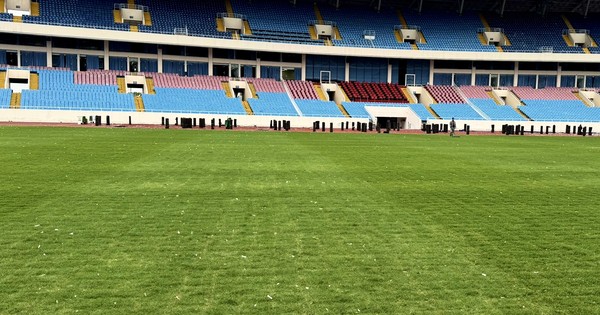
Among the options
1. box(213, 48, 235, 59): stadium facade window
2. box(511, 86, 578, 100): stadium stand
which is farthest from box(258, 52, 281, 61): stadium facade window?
box(511, 86, 578, 100): stadium stand

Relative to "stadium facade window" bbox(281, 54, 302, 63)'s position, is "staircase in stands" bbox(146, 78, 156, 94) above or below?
below

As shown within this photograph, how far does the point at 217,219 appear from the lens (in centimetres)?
848

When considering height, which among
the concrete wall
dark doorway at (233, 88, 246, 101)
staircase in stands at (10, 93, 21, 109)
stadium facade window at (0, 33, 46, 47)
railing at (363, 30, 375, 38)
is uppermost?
railing at (363, 30, 375, 38)

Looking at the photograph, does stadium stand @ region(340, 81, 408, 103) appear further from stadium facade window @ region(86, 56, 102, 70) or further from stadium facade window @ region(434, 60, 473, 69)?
stadium facade window @ region(86, 56, 102, 70)

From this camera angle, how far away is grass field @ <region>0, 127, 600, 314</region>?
5.11 m

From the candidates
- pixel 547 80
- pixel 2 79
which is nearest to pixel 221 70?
pixel 2 79

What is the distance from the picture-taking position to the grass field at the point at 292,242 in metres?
5.11

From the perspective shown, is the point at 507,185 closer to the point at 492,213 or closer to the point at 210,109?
Result: the point at 492,213

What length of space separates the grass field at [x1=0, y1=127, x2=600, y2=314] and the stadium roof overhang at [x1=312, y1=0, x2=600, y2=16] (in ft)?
198

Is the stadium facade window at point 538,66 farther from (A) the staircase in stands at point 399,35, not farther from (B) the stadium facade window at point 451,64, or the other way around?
(A) the staircase in stands at point 399,35

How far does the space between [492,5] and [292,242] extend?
242ft

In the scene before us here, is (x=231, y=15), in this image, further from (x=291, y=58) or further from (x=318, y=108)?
(x=318, y=108)

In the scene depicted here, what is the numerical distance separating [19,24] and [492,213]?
5312cm

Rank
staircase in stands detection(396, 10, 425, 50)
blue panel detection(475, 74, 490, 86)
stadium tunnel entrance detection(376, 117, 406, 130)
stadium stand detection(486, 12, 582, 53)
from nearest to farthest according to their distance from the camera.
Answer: stadium tunnel entrance detection(376, 117, 406, 130), staircase in stands detection(396, 10, 425, 50), stadium stand detection(486, 12, 582, 53), blue panel detection(475, 74, 490, 86)
